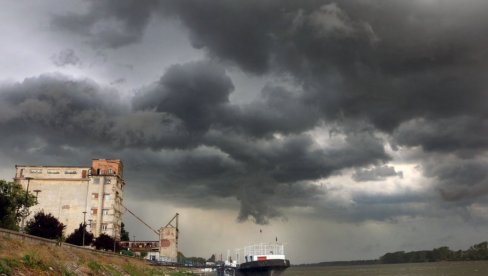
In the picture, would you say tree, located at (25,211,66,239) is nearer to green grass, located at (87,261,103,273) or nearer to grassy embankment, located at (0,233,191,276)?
grassy embankment, located at (0,233,191,276)

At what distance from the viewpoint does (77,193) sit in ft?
361

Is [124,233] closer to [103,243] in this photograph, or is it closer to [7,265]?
[103,243]

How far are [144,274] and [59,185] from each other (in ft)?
162

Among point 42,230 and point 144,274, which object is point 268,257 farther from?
point 42,230

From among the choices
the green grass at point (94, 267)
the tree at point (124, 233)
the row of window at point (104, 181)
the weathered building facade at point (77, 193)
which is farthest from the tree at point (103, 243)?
Answer: the tree at point (124, 233)

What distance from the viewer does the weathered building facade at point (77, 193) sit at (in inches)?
4200

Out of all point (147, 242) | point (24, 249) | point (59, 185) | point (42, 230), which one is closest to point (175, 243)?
point (147, 242)

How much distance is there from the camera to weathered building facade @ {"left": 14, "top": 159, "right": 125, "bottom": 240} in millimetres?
106688

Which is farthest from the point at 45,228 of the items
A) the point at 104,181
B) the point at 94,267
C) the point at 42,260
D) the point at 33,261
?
the point at 104,181

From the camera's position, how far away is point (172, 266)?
402 feet

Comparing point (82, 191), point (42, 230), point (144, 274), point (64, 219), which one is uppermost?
point (82, 191)

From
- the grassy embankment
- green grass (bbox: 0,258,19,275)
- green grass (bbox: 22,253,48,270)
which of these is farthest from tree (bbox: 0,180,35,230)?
green grass (bbox: 0,258,19,275)

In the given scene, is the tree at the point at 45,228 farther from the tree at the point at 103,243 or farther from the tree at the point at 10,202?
the tree at the point at 103,243

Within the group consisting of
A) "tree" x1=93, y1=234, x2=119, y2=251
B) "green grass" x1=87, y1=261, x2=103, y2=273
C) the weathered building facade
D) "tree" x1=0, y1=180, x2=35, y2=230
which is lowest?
"green grass" x1=87, y1=261, x2=103, y2=273
